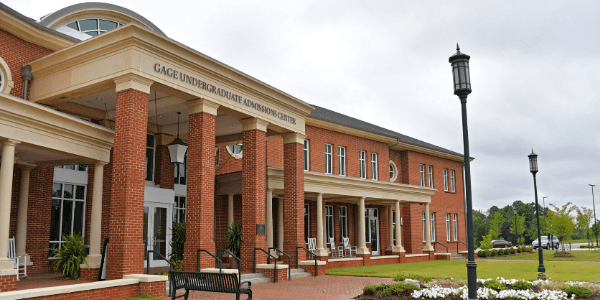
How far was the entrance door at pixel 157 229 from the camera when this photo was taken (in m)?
18.3

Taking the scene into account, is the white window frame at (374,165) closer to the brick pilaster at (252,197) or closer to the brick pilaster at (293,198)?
the brick pilaster at (293,198)

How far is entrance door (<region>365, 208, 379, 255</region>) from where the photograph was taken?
30312 millimetres

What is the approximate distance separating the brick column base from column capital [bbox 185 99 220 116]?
661cm

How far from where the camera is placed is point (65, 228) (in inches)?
645

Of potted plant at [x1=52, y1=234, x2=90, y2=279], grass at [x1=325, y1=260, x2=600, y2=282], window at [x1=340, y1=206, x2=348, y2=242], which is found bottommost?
grass at [x1=325, y1=260, x2=600, y2=282]

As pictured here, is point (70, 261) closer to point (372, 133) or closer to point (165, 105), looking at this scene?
point (165, 105)

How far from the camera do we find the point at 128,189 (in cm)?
1238

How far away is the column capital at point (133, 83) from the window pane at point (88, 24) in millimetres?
6281

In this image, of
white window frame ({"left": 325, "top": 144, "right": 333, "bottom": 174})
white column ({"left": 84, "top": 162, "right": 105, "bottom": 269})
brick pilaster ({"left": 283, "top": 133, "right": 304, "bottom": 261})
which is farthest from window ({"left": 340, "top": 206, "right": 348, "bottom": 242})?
white column ({"left": 84, "top": 162, "right": 105, "bottom": 269})

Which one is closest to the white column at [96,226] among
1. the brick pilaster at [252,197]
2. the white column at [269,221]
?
the brick pilaster at [252,197]

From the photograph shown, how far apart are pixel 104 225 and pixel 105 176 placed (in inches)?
67.7

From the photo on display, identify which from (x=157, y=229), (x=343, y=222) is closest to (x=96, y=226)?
(x=157, y=229)

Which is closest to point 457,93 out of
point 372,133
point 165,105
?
point 165,105

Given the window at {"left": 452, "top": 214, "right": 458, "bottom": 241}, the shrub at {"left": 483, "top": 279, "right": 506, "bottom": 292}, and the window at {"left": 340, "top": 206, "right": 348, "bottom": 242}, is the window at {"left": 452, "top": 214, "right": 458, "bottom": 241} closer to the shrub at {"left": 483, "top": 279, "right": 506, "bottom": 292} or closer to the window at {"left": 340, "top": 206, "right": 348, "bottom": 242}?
the window at {"left": 340, "top": 206, "right": 348, "bottom": 242}
